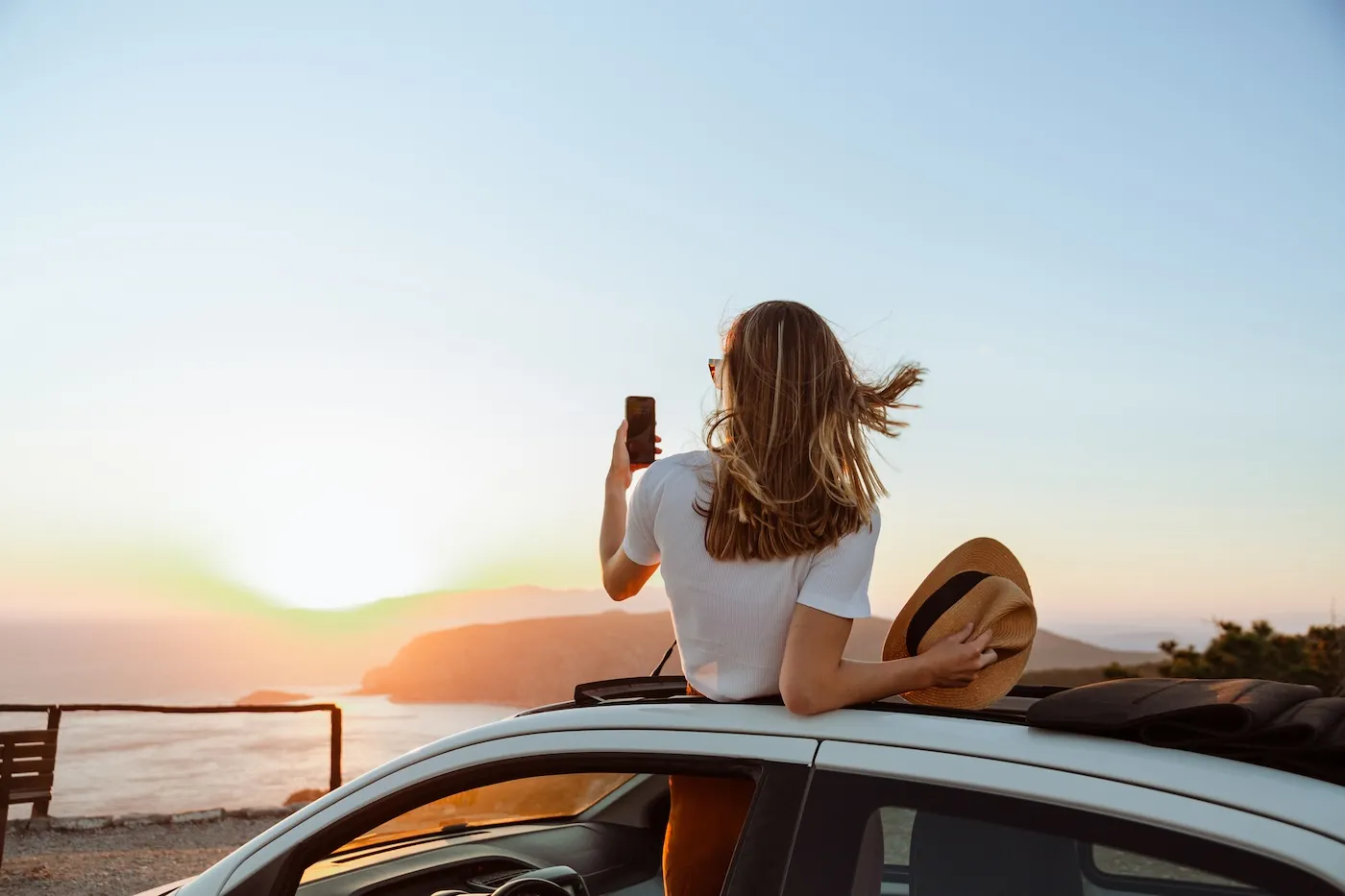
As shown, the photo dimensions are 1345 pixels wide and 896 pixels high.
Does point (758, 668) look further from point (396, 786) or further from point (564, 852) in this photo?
point (564, 852)

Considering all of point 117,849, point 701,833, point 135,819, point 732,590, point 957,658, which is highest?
point 732,590

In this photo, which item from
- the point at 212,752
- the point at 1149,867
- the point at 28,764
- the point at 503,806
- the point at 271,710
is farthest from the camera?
the point at 212,752

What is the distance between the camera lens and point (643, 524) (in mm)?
2121

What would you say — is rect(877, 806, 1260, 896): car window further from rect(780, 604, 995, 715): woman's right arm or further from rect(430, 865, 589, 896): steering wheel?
rect(430, 865, 589, 896): steering wheel

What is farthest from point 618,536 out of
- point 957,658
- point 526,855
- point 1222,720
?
point 1222,720

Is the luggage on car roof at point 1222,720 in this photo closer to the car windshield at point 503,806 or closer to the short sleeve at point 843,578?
the short sleeve at point 843,578

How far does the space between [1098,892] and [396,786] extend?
1.29 meters

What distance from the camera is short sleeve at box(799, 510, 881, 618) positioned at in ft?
6.12

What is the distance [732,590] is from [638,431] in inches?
23.2

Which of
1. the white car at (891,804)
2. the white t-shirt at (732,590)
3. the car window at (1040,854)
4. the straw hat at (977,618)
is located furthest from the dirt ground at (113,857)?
the car window at (1040,854)

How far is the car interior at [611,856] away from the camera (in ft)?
4.73

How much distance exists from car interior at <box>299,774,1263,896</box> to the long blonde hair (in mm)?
547

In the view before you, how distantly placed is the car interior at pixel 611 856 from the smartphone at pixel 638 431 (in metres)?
0.73

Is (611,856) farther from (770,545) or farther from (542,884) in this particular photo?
(770,545)
